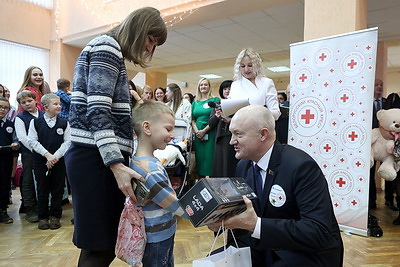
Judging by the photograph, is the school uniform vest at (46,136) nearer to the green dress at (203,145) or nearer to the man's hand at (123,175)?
the green dress at (203,145)

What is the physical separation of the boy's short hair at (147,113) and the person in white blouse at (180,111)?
7.32 feet

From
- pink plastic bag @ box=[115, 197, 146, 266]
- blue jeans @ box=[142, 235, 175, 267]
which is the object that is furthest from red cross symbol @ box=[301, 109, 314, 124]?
pink plastic bag @ box=[115, 197, 146, 266]

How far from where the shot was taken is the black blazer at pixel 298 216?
41.2 inches

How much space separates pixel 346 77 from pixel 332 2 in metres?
0.91

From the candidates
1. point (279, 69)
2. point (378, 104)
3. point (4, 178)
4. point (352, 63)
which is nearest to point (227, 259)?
point (352, 63)

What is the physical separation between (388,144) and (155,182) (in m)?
2.75

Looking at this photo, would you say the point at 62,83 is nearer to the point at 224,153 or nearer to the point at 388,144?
the point at 224,153

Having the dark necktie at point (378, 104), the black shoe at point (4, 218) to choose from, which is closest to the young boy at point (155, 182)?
the black shoe at point (4, 218)

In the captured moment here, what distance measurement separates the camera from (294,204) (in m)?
1.15

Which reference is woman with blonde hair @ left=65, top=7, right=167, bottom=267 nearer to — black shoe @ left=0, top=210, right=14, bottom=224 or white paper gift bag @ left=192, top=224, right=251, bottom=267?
white paper gift bag @ left=192, top=224, right=251, bottom=267

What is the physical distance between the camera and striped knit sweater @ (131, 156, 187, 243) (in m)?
1.24

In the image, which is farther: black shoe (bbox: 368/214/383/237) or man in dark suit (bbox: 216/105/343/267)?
black shoe (bbox: 368/214/383/237)

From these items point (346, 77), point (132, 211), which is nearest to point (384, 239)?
point (346, 77)

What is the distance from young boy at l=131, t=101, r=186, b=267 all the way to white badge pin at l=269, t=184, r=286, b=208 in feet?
1.15
